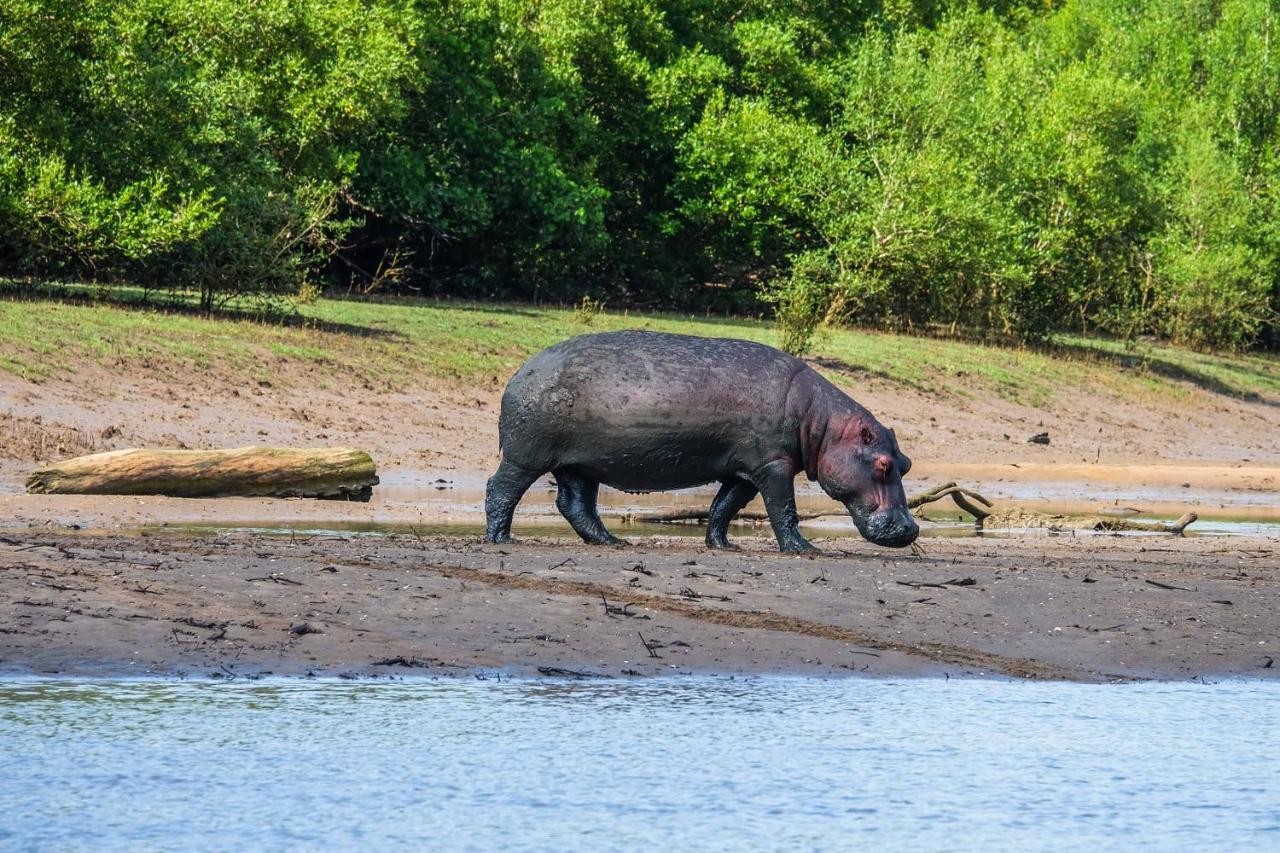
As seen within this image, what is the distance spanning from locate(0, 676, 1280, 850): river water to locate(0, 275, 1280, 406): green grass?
13.0 meters

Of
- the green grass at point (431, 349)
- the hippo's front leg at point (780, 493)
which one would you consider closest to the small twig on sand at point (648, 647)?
the hippo's front leg at point (780, 493)

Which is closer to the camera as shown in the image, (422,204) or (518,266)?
(422,204)

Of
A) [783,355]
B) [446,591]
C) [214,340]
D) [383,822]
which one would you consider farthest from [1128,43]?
[383,822]

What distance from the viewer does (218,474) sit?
16281 mm

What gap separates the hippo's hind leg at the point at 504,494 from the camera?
13.5 m

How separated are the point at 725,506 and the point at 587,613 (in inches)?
140

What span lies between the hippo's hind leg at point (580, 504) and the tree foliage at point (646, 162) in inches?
509

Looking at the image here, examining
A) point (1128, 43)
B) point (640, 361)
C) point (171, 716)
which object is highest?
point (1128, 43)

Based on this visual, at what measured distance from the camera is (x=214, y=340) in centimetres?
2370

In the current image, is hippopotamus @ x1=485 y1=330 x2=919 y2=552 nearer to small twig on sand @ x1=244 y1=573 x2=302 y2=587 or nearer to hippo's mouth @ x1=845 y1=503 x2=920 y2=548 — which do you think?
hippo's mouth @ x1=845 y1=503 x2=920 y2=548

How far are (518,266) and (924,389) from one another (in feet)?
40.0

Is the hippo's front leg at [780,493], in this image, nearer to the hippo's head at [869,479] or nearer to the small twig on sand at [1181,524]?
the hippo's head at [869,479]

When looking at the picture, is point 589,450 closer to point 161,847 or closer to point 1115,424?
point 161,847

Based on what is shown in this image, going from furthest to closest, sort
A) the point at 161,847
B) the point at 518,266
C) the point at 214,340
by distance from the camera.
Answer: the point at 518,266 < the point at 214,340 < the point at 161,847
